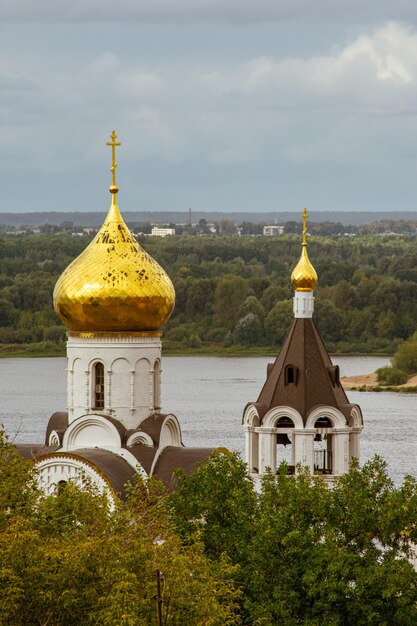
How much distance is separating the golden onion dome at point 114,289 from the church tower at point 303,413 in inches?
48.0

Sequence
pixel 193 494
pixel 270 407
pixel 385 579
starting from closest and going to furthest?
pixel 385 579 < pixel 193 494 < pixel 270 407

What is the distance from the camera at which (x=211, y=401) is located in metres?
31.3

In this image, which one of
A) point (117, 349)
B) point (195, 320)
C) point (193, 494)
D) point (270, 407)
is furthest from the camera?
point (195, 320)

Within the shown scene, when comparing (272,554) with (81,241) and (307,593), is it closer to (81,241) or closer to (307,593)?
(307,593)

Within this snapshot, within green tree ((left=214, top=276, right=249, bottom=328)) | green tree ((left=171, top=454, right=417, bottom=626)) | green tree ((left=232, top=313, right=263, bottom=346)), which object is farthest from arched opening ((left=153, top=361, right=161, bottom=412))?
green tree ((left=214, top=276, right=249, bottom=328))

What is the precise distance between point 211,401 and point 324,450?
17.5 m

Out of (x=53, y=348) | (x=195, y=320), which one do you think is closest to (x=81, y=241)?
(x=195, y=320)

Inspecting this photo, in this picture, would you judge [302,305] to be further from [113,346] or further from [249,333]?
[249,333]

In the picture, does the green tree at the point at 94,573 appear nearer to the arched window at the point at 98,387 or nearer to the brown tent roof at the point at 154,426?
the brown tent roof at the point at 154,426

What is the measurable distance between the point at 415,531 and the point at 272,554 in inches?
32.9


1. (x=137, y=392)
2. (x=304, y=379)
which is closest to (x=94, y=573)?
(x=304, y=379)

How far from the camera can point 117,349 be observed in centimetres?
1466

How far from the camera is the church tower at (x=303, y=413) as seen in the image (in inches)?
535

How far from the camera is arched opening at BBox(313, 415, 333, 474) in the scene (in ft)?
44.9
